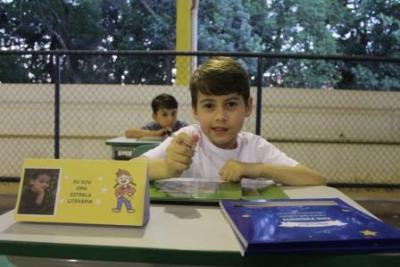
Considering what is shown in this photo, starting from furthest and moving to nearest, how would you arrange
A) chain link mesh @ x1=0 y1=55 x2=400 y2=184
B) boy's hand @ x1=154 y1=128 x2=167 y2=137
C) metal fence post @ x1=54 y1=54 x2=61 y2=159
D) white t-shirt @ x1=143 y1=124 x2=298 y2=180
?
chain link mesh @ x1=0 y1=55 x2=400 y2=184, metal fence post @ x1=54 y1=54 x2=61 y2=159, boy's hand @ x1=154 y1=128 x2=167 y2=137, white t-shirt @ x1=143 y1=124 x2=298 y2=180

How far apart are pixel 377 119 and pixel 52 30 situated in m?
3.12

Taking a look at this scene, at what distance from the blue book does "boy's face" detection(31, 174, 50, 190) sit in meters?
0.30

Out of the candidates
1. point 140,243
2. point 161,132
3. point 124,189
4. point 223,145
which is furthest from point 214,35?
point 140,243

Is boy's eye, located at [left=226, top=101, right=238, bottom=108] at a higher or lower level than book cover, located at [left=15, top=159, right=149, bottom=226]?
higher

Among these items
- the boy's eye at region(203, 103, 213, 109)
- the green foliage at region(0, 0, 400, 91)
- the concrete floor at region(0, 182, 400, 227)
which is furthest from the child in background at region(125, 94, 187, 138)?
the boy's eye at region(203, 103, 213, 109)

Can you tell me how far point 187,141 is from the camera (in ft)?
3.11

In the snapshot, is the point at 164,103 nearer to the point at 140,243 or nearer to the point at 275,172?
the point at 275,172

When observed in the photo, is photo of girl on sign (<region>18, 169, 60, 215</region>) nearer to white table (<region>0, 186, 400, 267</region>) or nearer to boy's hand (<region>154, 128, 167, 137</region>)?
white table (<region>0, 186, 400, 267</region>)

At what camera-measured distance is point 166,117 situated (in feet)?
10.9

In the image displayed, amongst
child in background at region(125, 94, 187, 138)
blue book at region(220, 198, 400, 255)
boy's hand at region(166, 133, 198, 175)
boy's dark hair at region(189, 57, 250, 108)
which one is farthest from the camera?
child in background at region(125, 94, 187, 138)

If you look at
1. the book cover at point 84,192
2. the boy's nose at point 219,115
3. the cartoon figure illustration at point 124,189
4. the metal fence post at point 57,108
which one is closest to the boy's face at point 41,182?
the book cover at point 84,192

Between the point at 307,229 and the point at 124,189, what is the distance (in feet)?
0.94

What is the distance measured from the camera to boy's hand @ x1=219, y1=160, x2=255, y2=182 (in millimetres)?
1092

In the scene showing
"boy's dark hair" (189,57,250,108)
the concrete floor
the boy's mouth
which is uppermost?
"boy's dark hair" (189,57,250,108)
